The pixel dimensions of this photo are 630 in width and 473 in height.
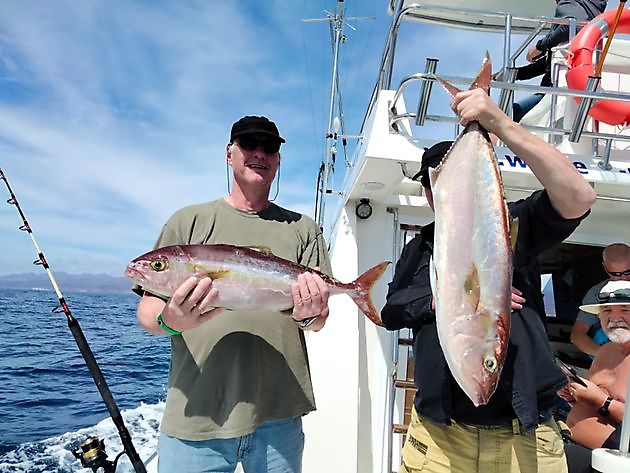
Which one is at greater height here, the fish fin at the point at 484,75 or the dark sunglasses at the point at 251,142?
the fish fin at the point at 484,75

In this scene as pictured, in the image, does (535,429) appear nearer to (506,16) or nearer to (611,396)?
(611,396)

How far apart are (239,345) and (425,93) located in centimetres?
183

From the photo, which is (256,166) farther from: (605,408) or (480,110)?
(605,408)

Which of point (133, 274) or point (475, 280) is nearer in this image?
point (475, 280)

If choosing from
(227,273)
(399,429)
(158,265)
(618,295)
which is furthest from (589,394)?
(158,265)

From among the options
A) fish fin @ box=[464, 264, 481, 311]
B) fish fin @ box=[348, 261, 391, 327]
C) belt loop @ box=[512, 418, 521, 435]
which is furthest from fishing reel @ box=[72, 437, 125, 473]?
fish fin @ box=[464, 264, 481, 311]

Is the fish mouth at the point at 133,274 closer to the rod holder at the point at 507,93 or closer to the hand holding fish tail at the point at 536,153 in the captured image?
the hand holding fish tail at the point at 536,153

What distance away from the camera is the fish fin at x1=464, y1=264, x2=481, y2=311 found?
159 cm

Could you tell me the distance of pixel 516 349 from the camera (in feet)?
6.27

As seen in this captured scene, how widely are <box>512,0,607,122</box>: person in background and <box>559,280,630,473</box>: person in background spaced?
1629 millimetres

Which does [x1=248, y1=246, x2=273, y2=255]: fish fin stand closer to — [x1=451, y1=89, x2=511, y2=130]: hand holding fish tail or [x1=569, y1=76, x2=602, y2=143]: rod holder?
[x1=451, y1=89, x2=511, y2=130]: hand holding fish tail

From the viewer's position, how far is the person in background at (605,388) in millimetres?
2879

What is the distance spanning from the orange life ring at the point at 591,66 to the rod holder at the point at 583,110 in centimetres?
43

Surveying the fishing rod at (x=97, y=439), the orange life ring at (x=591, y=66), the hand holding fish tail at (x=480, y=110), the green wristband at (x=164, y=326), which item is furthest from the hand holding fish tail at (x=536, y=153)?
the fishing rod at (x=97, y=439)
